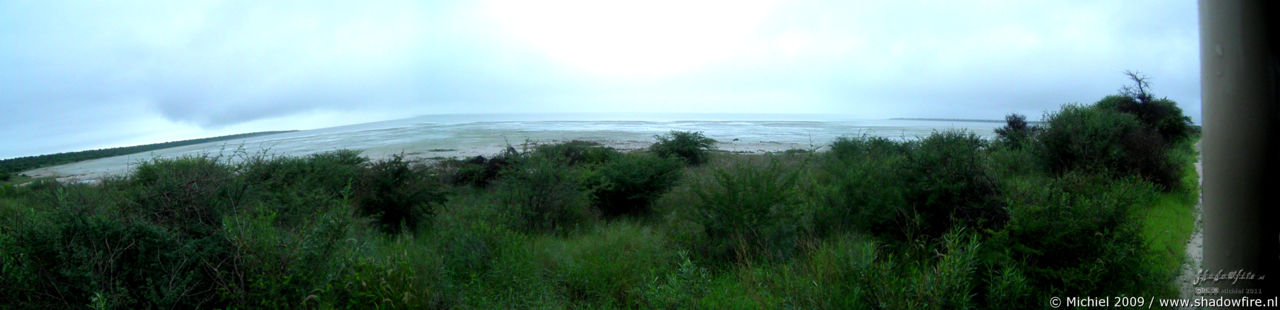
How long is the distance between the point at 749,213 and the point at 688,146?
19717 mm

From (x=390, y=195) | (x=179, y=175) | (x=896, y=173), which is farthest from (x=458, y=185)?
(x=896, y=173)

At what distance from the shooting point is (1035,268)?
5.24m

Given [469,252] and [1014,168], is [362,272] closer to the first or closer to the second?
[469,252]

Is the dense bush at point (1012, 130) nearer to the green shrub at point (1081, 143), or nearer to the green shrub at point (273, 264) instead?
the green shrub at point (1081, 143)

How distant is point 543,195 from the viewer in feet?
40.6

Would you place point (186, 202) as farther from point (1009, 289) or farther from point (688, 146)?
point (688, 146)

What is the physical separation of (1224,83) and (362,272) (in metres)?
6.04

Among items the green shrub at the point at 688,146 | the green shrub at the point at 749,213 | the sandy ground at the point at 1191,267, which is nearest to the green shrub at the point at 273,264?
the green shrub at the point at 749,213

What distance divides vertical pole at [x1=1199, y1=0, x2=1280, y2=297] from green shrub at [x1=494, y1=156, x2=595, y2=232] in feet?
35.0

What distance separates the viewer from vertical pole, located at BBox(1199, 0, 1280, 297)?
1.56 m

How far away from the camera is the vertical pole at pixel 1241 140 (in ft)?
5.10

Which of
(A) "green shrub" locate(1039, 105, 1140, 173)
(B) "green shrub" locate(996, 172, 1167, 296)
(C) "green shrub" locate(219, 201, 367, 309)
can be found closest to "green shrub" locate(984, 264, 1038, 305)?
(B) "green shrub" locate(996, 172, 1167, 296)

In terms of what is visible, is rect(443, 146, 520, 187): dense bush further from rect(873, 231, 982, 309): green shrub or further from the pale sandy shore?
rect(873, 231, 982, 309): green shrub

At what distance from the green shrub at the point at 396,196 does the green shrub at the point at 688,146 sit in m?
13.4
